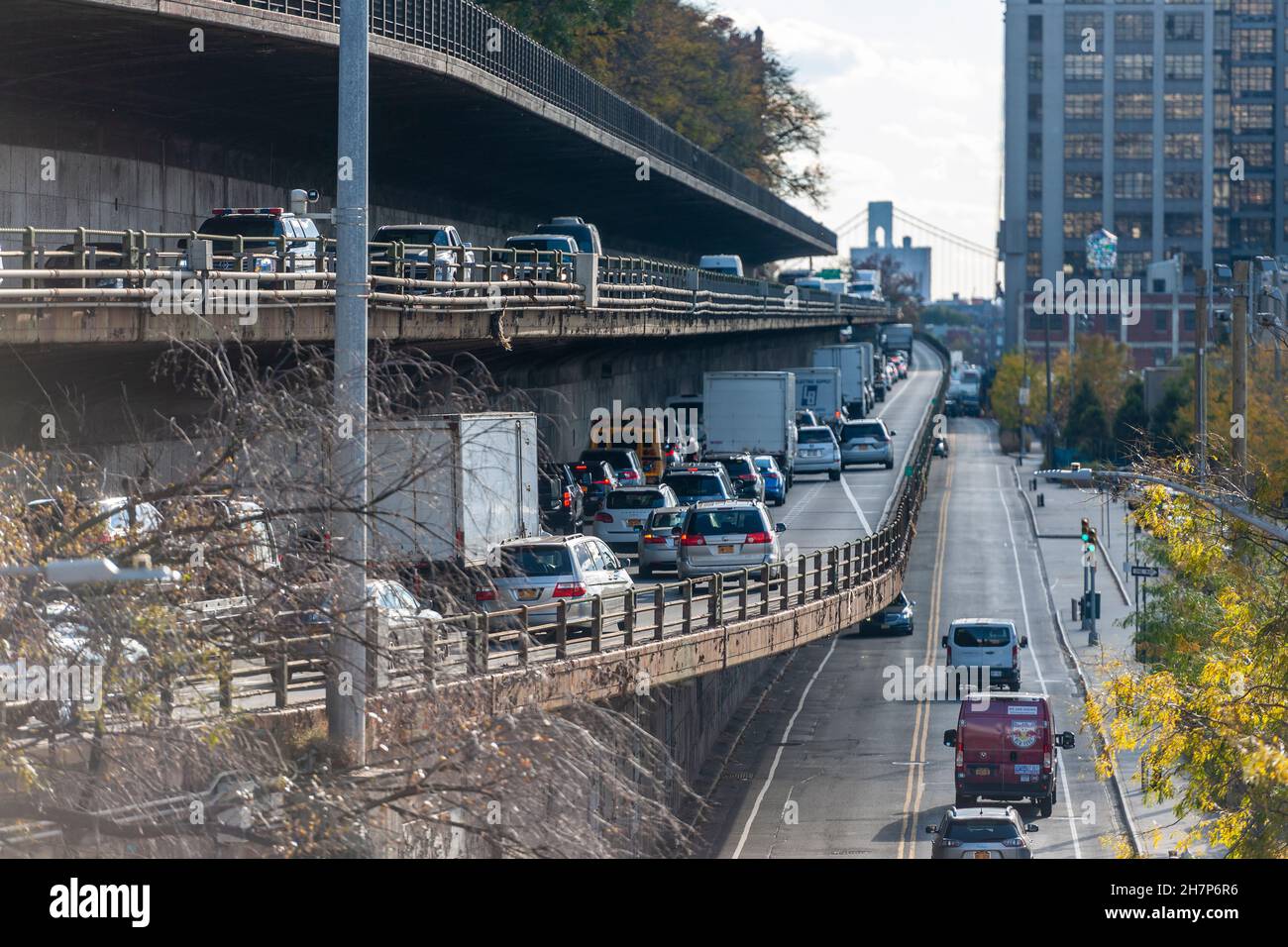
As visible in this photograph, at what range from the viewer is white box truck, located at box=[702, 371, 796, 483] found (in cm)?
5312

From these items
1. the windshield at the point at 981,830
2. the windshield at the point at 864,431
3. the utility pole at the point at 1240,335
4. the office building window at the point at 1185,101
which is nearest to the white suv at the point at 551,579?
the windshield at the point at 981,830

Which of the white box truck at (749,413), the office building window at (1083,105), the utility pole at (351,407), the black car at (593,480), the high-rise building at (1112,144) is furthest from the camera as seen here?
the office building window at (1083,105)

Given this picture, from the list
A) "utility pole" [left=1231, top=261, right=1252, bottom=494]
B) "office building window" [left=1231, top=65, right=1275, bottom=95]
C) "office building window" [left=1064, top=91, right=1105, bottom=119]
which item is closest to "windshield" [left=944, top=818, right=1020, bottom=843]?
"utility pole" [left=1231, top=261, right=1252, bottom=494]

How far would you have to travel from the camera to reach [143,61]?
30516mm

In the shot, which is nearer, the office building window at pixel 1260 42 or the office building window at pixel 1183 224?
the office building window at pixel 1183 224

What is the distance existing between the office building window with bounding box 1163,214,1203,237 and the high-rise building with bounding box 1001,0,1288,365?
90mm

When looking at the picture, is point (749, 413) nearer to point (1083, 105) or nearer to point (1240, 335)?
point (1240, 335)

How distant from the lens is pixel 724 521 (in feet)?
105

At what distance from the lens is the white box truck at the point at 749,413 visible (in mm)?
53125

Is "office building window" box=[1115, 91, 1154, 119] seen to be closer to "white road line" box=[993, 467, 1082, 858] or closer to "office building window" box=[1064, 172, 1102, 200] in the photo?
"office building window" box=[1064, 172, 1102, 200]

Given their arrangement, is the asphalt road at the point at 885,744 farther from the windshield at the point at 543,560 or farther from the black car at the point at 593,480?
the windshield at the point at 543,560

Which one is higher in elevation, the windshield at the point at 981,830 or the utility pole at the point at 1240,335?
the utility pole at the point at 1240,335

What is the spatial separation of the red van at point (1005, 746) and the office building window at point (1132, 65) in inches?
5258

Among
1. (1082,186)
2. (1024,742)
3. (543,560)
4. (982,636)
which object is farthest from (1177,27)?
(543,560)
